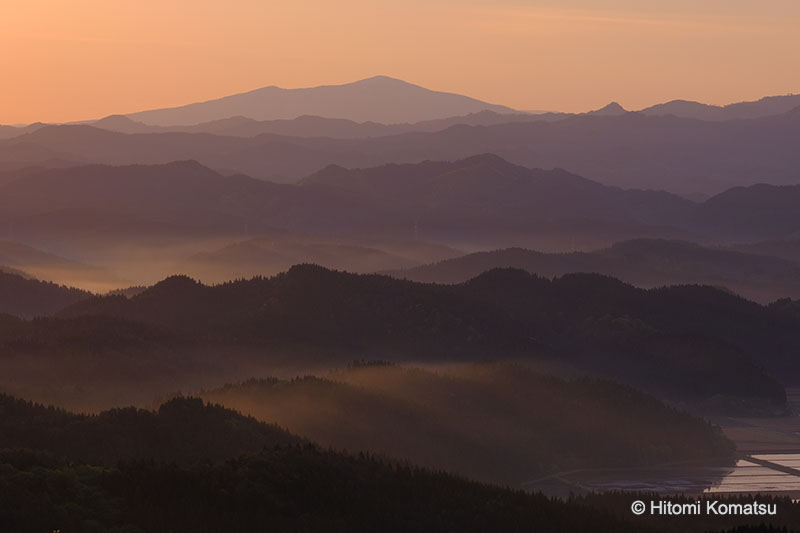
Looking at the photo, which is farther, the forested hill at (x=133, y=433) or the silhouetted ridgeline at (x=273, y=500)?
the forested hill at (x=133, y=433)

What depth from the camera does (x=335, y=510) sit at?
135 metres

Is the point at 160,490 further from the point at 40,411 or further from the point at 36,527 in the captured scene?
the point at 40,411

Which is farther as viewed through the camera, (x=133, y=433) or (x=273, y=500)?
(x=133, y=433)

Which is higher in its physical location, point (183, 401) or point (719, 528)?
point (183, 401)

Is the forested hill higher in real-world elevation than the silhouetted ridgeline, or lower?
higher

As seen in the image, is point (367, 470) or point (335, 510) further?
point (367, 470)

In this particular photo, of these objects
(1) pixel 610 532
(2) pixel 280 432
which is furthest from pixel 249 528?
(2) pixel 280 432

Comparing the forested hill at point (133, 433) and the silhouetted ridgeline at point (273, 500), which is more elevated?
the forested hill at point (133, 433)

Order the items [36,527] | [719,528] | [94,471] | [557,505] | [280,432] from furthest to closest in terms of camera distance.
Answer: [280,432], [719,528], [557,505], [94,471], [36,527]

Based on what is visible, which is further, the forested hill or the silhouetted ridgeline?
the forested hill

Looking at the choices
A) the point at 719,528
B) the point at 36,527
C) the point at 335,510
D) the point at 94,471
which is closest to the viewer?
the point at 36,527

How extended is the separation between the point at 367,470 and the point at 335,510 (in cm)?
1465

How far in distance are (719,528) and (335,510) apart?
59.8 m

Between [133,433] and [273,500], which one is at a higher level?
[133,433]
